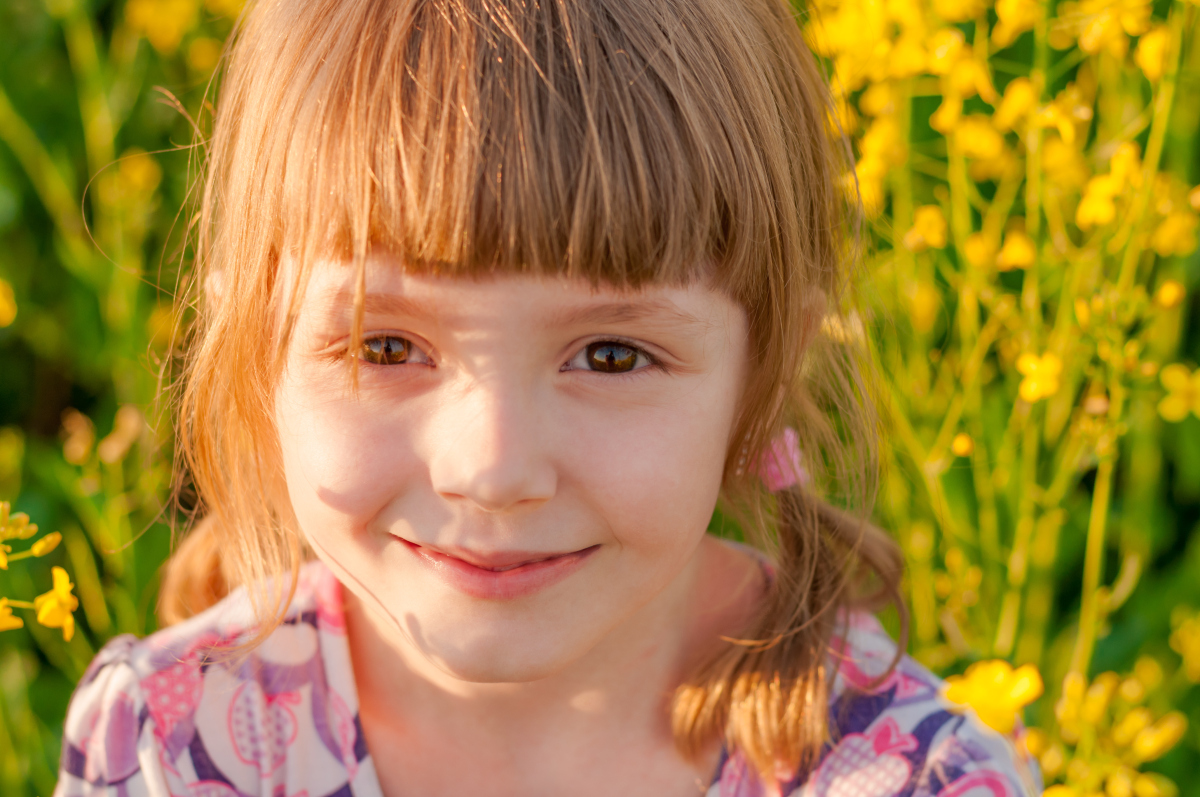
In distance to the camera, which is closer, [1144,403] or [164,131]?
[1144,403]

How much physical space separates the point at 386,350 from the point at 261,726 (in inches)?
17.5

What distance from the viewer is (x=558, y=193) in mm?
677

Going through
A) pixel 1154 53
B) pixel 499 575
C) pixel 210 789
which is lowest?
pixel 210 789

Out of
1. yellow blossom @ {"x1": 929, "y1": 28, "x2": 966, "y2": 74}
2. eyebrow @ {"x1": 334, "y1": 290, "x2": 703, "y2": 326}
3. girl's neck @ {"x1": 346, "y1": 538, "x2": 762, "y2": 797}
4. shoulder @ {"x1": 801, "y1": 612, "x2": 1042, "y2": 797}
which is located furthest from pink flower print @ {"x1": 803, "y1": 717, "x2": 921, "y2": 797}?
yellow blossom @ {"x1": 929, "y1": 28, "x2": 966, "y2": 74}

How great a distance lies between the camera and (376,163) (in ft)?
2.28

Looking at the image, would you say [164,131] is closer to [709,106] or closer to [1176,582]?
[709,106]

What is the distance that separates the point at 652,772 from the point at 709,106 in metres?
0.64

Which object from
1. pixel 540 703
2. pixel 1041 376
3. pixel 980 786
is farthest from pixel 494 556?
pixel 1041 376

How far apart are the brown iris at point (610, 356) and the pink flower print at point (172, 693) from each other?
0.52 metres

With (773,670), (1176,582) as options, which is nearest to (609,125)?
(773,670)

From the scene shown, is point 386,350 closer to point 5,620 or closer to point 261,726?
point 5,620

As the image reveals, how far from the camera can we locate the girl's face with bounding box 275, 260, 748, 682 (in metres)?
0.70

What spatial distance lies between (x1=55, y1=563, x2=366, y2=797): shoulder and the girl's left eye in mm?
441

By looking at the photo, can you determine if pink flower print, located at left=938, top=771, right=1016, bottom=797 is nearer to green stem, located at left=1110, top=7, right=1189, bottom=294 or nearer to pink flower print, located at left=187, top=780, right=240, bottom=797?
green stem, located at left=1110, top=7, right=1189, bottom=294
